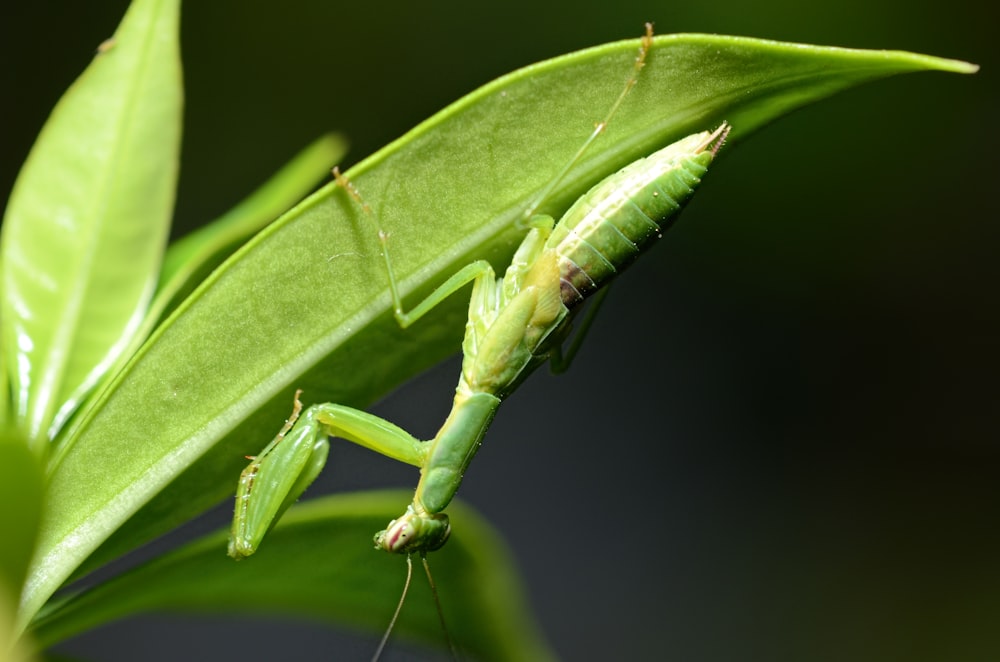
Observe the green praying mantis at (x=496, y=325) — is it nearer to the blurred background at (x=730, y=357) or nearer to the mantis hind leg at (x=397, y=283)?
the mantis hind leg at (x=397, y=283)

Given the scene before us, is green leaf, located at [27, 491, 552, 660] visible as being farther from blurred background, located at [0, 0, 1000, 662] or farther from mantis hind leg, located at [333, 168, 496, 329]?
blurred background, located at [0, 0, 1000, 662]

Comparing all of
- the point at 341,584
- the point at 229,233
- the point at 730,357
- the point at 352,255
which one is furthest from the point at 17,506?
the point at 730,357

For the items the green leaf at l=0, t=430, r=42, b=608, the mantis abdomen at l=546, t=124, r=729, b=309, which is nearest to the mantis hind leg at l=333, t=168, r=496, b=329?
the mantis abdomen at l=546, t=124, r=729, b=309

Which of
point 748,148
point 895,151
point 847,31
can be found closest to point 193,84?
point 748,148

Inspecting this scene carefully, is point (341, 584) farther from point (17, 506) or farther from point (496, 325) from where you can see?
point (17, 506)

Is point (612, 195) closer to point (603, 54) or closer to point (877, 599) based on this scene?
point (603, 54)
